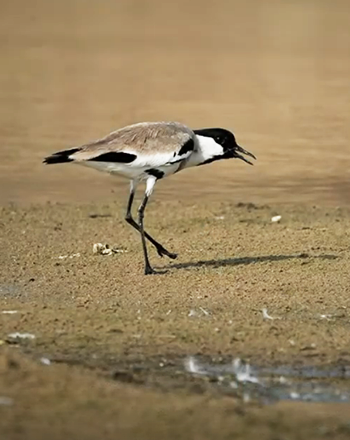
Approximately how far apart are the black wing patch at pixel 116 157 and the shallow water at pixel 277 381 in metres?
2.78

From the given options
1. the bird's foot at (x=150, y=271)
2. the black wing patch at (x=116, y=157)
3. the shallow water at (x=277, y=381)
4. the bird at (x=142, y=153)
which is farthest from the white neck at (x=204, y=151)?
the shallow water at (x=277, y=381)

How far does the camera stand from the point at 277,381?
6461 millimetres

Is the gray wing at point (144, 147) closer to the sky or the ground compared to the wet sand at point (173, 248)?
closer to the sky

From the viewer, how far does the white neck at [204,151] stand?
978cm

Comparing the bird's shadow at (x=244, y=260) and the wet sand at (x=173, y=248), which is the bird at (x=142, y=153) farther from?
the wet sand at (x=173, y=248)

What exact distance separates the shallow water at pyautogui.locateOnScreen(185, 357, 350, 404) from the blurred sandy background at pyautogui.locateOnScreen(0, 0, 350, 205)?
6297 millimetres

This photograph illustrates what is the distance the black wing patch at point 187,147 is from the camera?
9.48m

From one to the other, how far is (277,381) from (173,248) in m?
3.99

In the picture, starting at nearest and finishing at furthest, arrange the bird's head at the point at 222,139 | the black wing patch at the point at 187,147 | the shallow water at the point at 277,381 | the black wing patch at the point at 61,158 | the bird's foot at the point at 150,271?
the shallow water at the point at 277,381 → the black wing patch at the point at 61,158 → the bird's foot at the point at 150,271 → the black wing patch at the point at 187,147 → the bird's head at the point at 222,139

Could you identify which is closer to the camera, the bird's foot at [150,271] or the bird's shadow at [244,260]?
the bird's foot at [150,271]

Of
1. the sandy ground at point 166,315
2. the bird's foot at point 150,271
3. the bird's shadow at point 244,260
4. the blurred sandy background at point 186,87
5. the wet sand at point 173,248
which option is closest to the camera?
the sandy ground at point 166,315

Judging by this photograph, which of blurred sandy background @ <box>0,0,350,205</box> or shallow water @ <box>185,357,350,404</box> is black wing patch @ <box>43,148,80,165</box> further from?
blurred sandy background @ <box>0,0,350,205</box>

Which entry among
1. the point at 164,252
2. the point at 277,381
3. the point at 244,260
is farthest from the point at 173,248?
the point at 277,381

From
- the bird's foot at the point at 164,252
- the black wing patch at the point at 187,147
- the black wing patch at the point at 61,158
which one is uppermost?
the black wing patch at the point at 187,147
